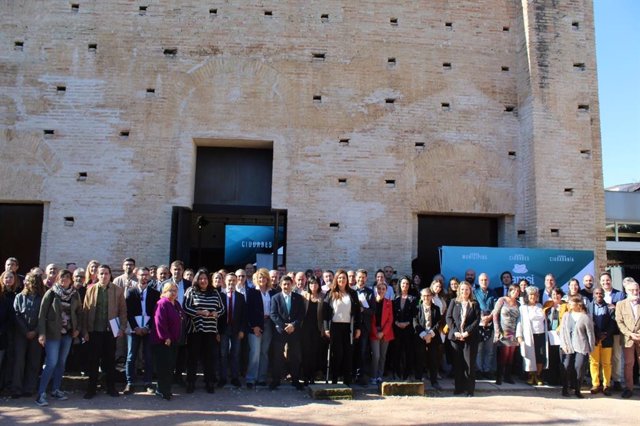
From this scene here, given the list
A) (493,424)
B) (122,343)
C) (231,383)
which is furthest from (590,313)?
(122,343)

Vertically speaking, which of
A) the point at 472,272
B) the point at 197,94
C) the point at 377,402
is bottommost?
the point at 377,402

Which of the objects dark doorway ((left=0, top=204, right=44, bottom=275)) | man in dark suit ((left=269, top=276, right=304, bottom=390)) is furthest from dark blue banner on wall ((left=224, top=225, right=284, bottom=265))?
man in dark suit ((left=269, top=276, right=304, bottom=390))

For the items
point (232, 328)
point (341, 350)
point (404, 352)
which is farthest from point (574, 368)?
point (232, 328)

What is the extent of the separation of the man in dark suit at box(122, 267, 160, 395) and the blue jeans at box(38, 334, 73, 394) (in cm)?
84

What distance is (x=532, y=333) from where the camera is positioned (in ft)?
26.8

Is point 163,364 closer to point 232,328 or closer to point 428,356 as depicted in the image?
Answer: point 232,328

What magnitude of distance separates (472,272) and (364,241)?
2851 mm

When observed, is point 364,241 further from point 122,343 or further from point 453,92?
point 122,343

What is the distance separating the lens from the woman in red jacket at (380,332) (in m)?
8.02

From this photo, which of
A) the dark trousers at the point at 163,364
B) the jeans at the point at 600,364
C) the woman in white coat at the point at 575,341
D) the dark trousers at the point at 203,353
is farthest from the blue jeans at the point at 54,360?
the jeans at the point at 600,364

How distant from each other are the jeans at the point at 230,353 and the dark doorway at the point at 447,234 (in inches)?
229

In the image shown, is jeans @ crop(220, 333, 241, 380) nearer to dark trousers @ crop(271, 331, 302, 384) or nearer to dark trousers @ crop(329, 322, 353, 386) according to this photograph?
dark trousers @ crop(271, 331, 302, 384)

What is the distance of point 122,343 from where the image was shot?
27.9 feet

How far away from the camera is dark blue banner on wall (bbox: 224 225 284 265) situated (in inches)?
517
